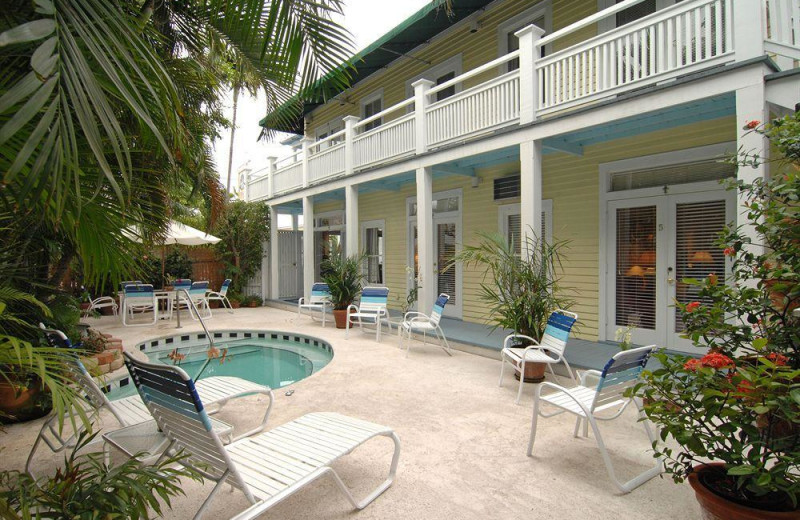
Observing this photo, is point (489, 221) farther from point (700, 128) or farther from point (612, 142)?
point (700, 128)

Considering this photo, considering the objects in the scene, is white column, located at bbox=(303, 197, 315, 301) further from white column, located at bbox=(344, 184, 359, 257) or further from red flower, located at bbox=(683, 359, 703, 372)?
red flower, located at bbox=(683, 359, 703, 372)

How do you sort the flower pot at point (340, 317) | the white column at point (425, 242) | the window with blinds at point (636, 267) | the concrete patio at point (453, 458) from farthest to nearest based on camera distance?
1. the flower pot at point (340, 317)
2. the white column at point (425, 242)
3. the window with blinds at point (636, 267)
4. the concrete patio at point (453, 458)

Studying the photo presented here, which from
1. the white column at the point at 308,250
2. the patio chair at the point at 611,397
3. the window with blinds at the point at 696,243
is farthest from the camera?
the white column at the point at 308,250

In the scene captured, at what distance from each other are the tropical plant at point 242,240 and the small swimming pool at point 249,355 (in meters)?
5.07

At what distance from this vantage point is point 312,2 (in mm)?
2059

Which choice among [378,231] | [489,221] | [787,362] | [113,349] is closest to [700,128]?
[489,221]

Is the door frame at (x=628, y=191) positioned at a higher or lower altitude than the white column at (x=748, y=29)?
lower

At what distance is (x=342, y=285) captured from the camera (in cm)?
930

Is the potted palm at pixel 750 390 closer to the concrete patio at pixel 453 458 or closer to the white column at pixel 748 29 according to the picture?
the concrete patio at pixel 453 458

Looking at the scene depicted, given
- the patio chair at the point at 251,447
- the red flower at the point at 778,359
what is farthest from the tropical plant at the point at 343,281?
the red flower at the point at 778,359

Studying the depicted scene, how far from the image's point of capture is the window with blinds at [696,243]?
227 inches

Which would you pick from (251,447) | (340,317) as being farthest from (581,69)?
(251,447)

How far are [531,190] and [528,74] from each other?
5.61 ft

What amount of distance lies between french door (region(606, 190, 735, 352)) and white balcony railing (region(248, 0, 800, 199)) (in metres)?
1.91
